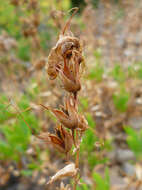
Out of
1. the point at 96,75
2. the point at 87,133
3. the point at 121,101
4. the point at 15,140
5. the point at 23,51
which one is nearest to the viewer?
the point at 87,133

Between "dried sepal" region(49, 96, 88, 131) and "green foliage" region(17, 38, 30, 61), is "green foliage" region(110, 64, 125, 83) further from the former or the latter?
"green foliage" region(17, 38, 30, 61)

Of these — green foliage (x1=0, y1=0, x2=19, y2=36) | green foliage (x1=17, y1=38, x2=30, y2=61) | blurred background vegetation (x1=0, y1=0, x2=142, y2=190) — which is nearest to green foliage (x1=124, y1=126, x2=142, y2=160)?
blurred background vegetation (x1=0, y1=0, x2=142, y2=190)

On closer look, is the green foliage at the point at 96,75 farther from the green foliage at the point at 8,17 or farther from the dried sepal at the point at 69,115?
Answer: the green foliage at the point at 8,17

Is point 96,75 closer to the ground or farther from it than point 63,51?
farther from it

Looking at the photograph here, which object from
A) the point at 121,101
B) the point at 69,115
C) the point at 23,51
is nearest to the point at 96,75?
the point at 121,101

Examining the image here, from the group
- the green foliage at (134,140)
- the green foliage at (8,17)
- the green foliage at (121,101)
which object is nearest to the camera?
the green foliage at (134,140)

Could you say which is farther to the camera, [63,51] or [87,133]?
[87,133]

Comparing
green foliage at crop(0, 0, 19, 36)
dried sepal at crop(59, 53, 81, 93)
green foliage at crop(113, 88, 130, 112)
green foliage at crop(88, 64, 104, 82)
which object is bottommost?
dried sepal at crop(59, 53, 81, 93)

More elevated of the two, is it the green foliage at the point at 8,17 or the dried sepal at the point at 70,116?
the green foliage at the point at 8,17

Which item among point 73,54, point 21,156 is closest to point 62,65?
point 73,54

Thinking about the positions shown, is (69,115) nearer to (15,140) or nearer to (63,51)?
(63,51)

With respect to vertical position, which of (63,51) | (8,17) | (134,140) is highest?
(8,17)

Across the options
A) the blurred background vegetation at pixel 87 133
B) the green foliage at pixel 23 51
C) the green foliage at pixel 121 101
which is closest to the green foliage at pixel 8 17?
the green foliage at pixel 23 51
